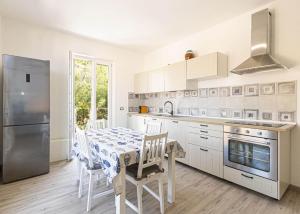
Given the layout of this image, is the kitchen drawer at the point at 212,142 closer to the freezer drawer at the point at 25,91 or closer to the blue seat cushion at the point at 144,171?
the blue seat cushion at the point at 144,171

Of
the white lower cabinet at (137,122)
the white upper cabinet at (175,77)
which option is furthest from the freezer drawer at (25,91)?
the white upper cabinet at (175,77)

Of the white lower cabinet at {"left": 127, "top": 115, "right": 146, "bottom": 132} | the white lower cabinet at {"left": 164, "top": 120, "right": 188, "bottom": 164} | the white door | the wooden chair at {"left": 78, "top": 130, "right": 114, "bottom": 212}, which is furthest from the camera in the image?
the white lower cabinet at {"left": 127, "top": 115, "right": 146, "bottom": 132}

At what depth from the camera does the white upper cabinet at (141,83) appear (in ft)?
14.7

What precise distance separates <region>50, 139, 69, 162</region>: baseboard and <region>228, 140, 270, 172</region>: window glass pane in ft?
10.2

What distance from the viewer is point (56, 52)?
3.47 m

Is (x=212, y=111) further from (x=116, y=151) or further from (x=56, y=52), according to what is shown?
(x=56, y=52)

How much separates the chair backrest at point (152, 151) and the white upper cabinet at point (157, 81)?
7.59 feet

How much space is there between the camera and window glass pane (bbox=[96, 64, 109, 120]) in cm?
420

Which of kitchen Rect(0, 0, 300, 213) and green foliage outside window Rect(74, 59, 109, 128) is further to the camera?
green foliage outside window Rect(74, 59, 109, 128)

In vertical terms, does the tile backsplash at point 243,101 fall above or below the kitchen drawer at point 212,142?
above

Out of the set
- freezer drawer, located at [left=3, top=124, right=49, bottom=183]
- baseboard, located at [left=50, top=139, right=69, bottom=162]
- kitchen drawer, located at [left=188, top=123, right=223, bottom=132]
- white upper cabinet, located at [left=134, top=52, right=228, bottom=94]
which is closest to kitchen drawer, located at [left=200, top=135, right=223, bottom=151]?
kitchen drawer, located at [left=188, top=123, right=223, bottom=132]

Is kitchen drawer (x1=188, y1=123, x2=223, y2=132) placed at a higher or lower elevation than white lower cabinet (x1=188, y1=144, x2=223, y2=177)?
higher

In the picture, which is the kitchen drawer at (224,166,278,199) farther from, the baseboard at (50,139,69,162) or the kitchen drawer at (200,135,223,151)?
the baseboard at (50,139,69,162)

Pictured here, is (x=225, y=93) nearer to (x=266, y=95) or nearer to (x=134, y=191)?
(x=266, y=95)
